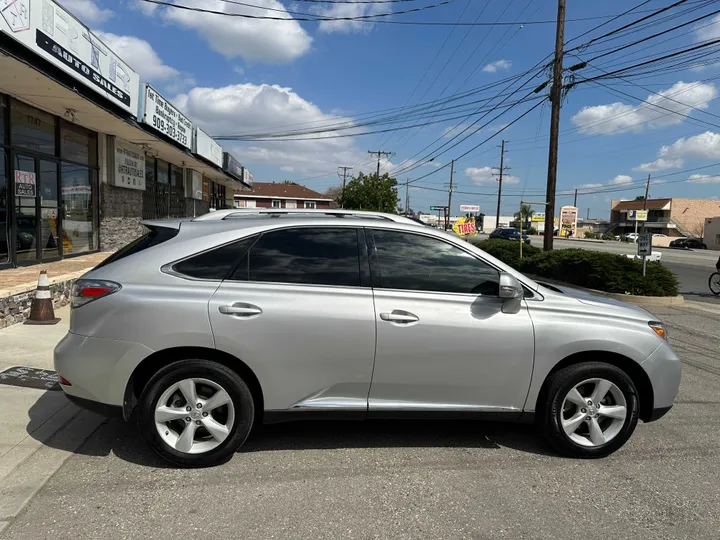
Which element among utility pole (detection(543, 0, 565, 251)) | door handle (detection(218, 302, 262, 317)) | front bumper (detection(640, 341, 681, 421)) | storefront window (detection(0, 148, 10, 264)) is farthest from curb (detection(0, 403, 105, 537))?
utility pole (detection(543, 0, 565, 251))

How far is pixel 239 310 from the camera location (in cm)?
340

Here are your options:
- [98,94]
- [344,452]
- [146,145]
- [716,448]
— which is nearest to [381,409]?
[344,452]

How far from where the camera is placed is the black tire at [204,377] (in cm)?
339

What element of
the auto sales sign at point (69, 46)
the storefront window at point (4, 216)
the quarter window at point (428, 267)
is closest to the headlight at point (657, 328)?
the quarter window at point (428, 267)

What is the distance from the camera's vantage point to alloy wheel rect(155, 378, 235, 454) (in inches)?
134

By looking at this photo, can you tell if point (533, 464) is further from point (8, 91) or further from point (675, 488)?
point (8, 91)

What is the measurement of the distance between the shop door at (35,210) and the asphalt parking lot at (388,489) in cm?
810

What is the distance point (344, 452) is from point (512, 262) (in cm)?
1539

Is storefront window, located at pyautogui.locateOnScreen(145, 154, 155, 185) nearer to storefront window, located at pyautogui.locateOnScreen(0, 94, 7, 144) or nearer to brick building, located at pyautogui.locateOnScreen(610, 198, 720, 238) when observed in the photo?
storefront window, located at pyautogui.locateOnScreen(0, 94, 7, 144)

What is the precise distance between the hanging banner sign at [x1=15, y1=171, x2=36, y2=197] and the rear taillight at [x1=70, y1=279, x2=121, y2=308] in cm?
826

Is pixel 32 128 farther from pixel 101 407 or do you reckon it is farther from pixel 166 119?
pixel 101 407

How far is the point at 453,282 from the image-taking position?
3.71 m

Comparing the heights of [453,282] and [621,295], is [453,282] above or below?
above

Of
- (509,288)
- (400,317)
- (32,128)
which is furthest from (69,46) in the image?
(509,288)
